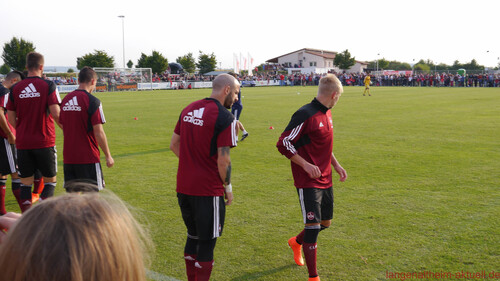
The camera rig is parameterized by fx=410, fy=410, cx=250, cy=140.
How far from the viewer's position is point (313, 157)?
14.4 ft

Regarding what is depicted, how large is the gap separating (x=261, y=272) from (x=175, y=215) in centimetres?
216

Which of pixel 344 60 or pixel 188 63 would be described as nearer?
pixel 188 63

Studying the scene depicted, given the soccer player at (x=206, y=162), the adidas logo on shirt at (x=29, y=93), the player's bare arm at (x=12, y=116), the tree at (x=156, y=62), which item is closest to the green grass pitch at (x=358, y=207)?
the soccer player at (x=206, y=162)

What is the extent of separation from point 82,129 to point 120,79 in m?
42.6

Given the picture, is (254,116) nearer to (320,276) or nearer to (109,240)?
(320,276)

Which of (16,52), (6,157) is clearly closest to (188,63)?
(16,52)

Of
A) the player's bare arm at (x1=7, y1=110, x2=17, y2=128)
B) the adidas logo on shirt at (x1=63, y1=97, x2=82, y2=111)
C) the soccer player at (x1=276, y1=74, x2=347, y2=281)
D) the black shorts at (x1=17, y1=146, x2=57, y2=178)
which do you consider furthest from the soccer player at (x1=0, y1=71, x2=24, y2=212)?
the soccer player at (x1=276, y1=74, x2=347, y2=281)

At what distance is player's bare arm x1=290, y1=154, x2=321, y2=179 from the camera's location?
414 centimetres

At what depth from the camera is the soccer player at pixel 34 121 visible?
557cm

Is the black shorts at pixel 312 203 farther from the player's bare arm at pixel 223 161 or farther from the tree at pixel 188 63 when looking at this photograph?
the tree at pixel 188 63

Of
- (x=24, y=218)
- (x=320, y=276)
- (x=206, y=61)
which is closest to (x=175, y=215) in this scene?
(x=320, y=276)

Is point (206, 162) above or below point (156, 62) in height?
below

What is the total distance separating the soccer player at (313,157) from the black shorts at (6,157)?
4.66 metres

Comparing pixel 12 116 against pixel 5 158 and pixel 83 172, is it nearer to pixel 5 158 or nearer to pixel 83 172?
pixel 5 158
